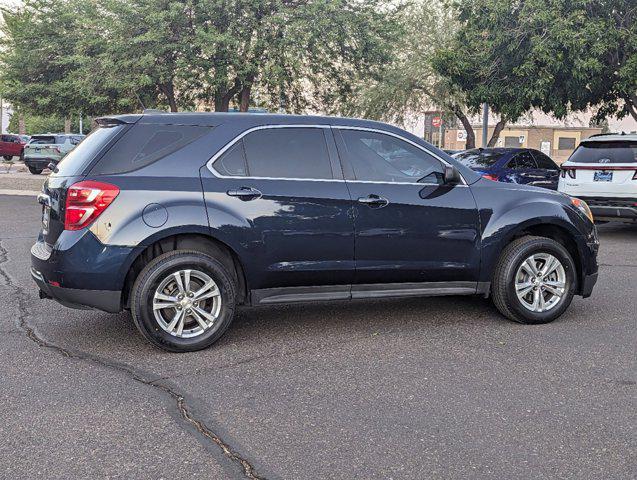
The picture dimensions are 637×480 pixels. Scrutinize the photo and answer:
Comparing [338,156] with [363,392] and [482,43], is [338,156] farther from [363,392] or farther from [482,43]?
[482,43]

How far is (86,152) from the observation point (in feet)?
17.1

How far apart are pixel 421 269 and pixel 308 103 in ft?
72.4

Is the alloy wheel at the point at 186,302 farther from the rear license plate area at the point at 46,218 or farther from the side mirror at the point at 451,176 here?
the side mirror at the point at 451,176

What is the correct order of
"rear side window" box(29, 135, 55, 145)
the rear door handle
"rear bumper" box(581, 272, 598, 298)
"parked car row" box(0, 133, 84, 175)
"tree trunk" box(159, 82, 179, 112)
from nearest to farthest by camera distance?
the rear door handle, "rear bumper" box(581, 272, 598, 298), "tree trunk" box(159, 82, 179, 112), "parked car row" box(0, 133, 84, 175), "rear side window" box(29, 135, 55, 145)

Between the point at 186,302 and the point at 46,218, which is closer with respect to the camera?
the point at 186,302

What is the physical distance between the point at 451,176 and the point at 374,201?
2.26ft

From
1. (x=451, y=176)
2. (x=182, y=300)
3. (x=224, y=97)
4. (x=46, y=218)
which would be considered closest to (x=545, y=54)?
(x=451, y=176)

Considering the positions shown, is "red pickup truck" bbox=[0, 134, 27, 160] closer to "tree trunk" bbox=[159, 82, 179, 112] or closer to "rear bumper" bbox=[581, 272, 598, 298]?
"tree trunk" bbox=[159, 82, 179, 112]

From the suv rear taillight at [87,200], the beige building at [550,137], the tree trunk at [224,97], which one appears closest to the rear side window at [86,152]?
the suv rear taillight at [87,200]

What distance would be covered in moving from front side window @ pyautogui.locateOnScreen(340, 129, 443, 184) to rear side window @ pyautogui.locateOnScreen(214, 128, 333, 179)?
235 millimetres

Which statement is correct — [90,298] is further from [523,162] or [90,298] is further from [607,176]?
[523,162]

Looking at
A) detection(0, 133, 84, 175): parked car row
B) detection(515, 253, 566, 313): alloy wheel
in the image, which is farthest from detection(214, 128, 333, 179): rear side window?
detection(0, 133, 84, 175): parked car row

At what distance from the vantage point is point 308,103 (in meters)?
27.0

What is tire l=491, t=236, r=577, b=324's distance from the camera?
5.89m
